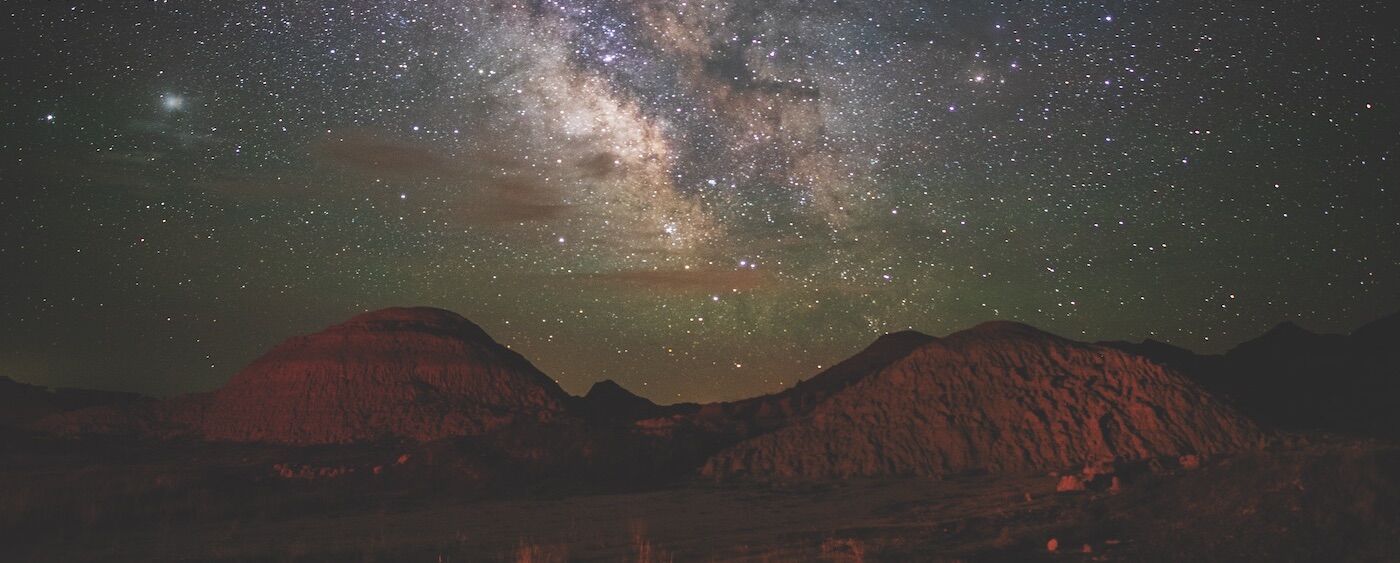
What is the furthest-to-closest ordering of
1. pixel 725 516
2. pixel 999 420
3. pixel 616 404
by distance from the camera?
pixel 616 404 < pixel 999 420 < pixel 725 516

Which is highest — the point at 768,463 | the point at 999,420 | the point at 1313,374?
the point at 1313,374

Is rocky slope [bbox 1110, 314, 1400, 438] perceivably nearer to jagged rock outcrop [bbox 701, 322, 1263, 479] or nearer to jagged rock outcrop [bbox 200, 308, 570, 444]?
jagged rock outcrop [bbox 701, 322, 1263, 479]

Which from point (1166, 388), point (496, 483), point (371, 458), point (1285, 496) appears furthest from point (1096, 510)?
point (371, 458)

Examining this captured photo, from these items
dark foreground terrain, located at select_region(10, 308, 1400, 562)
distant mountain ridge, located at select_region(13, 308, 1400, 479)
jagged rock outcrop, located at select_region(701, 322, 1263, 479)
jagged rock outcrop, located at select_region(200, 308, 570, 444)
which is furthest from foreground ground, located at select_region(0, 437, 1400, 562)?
jagged rock outcrop, located at select_region(200, 308, 570, 444)

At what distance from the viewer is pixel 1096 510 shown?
14.4m

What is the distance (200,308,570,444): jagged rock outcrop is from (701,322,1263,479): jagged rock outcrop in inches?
719

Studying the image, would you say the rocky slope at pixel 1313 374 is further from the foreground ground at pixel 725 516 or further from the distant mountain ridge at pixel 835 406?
the foreground ground at pixel 725 516

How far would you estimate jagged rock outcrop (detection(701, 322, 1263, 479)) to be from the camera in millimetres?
23891

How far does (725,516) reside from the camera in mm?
18672

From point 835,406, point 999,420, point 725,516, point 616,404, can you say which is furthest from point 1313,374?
point 616,404

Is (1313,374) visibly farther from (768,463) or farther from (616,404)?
(616,404)

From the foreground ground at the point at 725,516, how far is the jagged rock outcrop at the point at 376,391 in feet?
37.7

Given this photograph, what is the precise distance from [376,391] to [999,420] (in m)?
29.8

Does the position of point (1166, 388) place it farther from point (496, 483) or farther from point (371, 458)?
point (371, 458)
